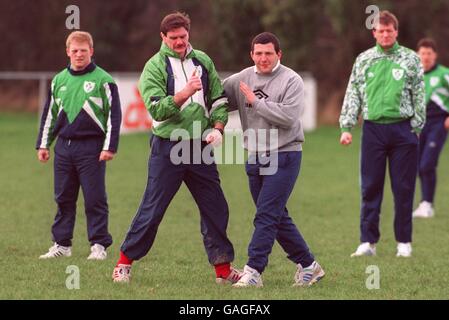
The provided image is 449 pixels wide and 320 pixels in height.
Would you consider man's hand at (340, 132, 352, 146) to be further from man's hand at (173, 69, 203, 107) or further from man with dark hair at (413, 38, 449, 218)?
man with dark hair at (413, 38, 449, 218)

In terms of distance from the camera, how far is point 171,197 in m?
8.36

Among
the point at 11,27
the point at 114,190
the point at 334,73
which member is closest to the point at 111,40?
the point at 11,27

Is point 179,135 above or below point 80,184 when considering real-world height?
above

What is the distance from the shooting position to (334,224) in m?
13.0

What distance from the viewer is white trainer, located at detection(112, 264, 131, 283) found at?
8344 millimetres

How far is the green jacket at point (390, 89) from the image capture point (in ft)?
33.7

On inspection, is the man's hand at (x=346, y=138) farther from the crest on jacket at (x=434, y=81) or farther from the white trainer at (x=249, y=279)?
the crest on jacket at (x=434, y=81)

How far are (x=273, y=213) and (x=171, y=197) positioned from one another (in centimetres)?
78

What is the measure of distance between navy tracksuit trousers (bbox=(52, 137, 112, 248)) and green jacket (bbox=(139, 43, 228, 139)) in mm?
1706

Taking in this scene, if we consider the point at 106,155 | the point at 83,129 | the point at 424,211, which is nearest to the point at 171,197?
the point at 106,155

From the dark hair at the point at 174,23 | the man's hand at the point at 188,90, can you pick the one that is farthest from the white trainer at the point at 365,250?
the dark hair at the point at 174,23

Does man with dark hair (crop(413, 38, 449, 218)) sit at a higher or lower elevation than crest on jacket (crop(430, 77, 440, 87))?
Result: lower

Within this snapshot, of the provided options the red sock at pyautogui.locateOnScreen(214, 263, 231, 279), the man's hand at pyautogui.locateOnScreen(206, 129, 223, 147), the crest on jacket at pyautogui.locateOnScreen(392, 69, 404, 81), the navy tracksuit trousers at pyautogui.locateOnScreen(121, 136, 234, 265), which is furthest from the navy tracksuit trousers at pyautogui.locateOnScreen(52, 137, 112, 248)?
the crest on jacket at pyautogui.locateOnScreen(392, 69, 404, 81)

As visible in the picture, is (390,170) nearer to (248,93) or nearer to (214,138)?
(248,93)
